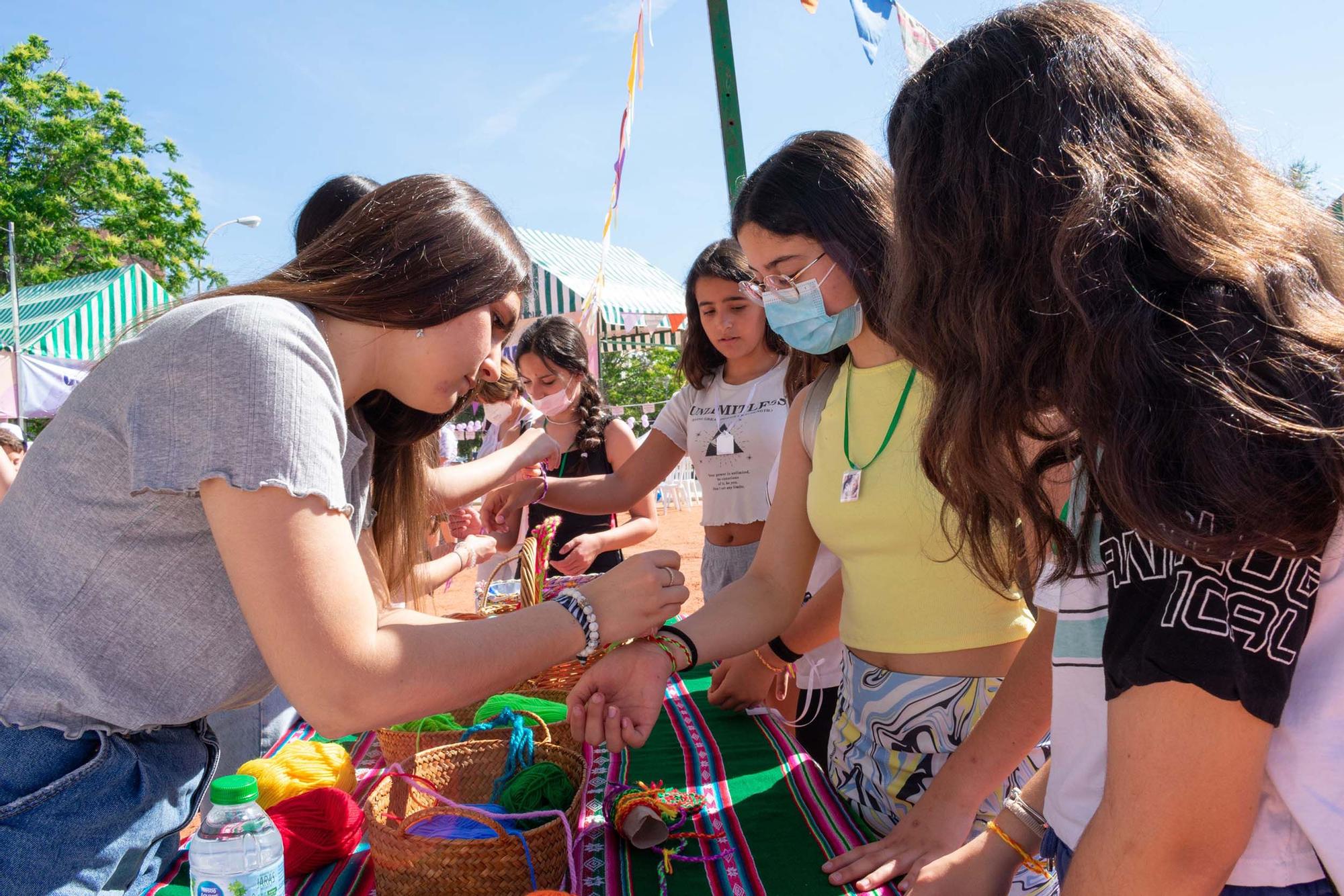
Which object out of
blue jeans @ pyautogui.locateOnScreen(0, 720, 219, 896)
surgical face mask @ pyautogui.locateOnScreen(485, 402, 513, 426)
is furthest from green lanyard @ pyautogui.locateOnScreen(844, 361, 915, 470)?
surgical face mask @ pyautogui.locateOnScreen(485, 402, 513, 426)

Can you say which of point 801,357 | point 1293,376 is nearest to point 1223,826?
point 1293,376

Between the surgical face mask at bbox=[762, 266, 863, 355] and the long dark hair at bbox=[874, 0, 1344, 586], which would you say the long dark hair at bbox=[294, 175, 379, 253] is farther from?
the long dark hair at bbox=[874, 0, 1344, 586]

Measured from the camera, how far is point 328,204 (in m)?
2.32

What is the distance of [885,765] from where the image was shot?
1508 mm

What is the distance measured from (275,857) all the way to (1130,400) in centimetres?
107

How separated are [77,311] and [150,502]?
14852 millimetres

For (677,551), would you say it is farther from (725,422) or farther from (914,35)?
(914,35)

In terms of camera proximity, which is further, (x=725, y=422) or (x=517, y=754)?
(x=725, y=422)

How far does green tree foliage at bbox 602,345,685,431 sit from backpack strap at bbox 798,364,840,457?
53.0ft

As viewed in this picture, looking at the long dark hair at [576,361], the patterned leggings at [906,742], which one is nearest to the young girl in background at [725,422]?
the long dark hair at [576,361]

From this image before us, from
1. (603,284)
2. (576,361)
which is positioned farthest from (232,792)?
(603,284)

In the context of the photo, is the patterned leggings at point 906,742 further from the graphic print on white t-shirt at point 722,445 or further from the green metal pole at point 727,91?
the green metal pole at point 727,91

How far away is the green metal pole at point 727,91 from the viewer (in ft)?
14.0

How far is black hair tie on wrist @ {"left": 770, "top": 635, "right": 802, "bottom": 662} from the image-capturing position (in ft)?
6.44
